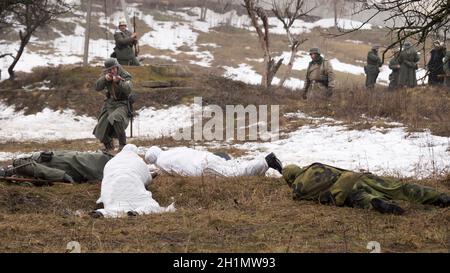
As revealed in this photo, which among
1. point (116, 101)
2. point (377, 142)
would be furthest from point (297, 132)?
point (116, 101)

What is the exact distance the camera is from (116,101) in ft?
31.7

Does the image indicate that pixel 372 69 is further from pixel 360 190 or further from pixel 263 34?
pixel 360 190

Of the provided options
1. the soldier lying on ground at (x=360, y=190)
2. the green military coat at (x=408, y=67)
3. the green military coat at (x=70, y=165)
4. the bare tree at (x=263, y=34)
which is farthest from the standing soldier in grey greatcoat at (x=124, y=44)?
the soldier lying on ground at (x=360, y=190)

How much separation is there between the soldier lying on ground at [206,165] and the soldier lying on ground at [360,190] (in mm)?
1519

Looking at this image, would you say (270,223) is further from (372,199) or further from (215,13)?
(215,13)

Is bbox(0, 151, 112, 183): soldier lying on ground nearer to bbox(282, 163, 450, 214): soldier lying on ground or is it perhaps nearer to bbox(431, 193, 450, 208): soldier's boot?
bbox(282, 163, 450, 214): soldier lying on ground

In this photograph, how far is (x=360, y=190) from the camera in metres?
5.57

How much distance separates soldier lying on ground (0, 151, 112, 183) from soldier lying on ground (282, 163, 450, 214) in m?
2.93

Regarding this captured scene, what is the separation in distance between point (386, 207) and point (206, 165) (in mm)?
2958

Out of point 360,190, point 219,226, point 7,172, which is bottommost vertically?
point 7,172

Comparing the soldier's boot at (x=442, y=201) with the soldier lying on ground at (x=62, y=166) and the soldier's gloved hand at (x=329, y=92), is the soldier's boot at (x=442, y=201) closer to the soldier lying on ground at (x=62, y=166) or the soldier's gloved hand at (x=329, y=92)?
the soldier lying on ground at (x=62, y=166)

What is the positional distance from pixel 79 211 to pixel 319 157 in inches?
206

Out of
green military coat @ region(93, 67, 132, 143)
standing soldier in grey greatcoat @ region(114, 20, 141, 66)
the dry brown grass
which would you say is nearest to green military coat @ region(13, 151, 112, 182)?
the dry brown grass

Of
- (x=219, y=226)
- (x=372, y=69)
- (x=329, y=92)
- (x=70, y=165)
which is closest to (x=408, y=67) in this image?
(x=372, y=69)
